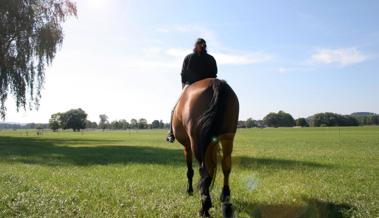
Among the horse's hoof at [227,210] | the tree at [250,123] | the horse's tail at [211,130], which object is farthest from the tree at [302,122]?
the horse's hoof at [227,210]

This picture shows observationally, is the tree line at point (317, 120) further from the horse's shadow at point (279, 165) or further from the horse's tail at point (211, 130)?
the horse's tail at point (211, 130)

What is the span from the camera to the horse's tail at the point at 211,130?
673 cm

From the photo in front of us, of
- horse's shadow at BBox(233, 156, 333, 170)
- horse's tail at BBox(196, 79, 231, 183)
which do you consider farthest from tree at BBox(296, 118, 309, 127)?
horse's tail at BBox(196, 79, 231, 183)

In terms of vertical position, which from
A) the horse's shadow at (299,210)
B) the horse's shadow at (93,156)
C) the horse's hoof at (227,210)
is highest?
the horse's hoof at (227,210)

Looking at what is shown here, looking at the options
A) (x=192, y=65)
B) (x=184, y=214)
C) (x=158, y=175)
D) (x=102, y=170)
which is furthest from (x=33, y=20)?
(x=184, y=214)

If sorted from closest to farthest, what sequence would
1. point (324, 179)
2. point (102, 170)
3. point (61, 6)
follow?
point (324, 179)
point (102, 170)
point (61, 6)

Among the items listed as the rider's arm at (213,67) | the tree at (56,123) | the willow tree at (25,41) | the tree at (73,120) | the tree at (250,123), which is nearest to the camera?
the rider's arm at (213,67)

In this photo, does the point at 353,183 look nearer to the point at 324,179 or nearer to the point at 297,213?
the point at 324,179

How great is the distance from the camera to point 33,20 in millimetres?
35906

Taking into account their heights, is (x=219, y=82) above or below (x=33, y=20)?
below

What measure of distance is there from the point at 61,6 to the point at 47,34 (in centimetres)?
355

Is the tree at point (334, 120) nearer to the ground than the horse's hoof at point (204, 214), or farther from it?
farther from it

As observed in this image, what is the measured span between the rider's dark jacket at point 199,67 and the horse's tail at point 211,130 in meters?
2.13

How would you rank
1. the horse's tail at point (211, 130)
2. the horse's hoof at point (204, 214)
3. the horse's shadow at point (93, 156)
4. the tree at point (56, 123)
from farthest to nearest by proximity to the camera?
the tree at point (56, 123) < the horse's shadow at point (93, 156) < the horse's tail at point (211, 130) < the horse's hoof at point (204, 214)
